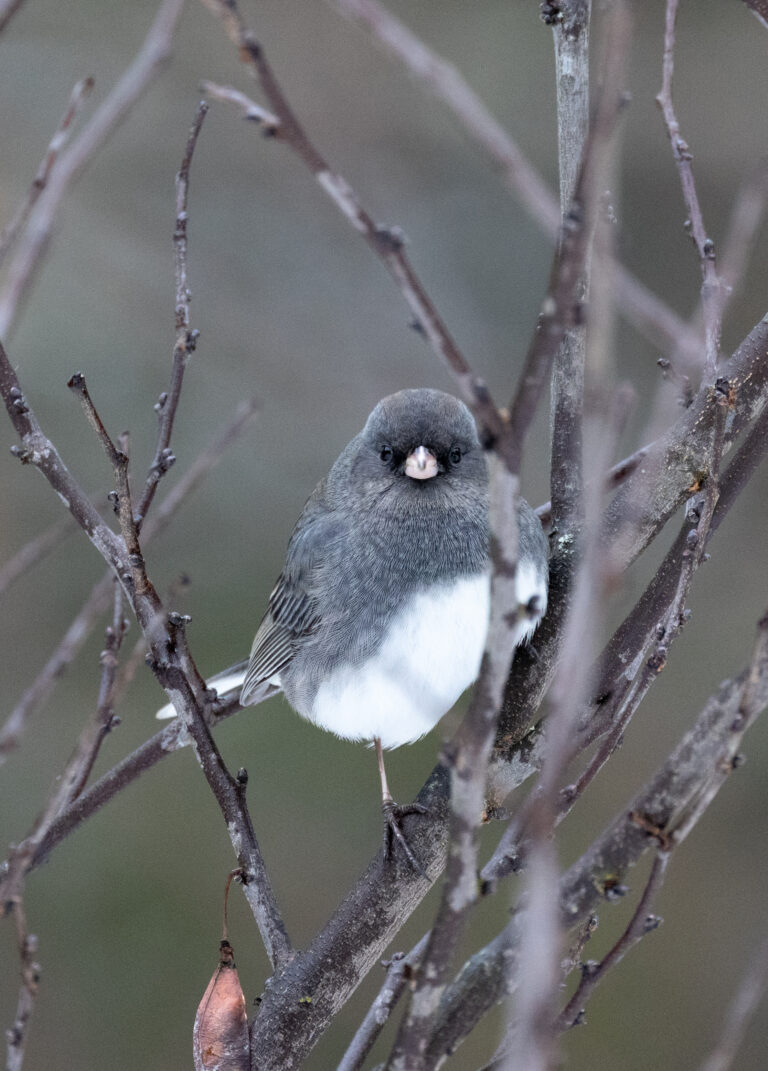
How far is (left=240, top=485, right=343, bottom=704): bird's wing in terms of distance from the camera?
84.0 inches

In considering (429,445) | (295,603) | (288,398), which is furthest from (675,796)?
(288,398)

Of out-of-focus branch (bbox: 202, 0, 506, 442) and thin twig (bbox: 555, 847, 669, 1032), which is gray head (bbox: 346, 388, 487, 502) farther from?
out-of-focus branch (bbox: 202, 0, 506, 442)

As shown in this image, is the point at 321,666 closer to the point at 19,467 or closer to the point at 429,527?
the point at 429,527

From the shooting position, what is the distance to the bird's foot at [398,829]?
1.66 metres

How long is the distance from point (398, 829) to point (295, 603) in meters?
0.65

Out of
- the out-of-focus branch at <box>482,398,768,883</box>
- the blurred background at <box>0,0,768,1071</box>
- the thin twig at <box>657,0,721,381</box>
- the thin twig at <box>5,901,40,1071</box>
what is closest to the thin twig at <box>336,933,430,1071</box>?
the out-of-focus branch at <box>482,398,768,883</box>

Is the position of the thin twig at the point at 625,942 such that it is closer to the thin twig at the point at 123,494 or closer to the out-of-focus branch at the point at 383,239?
the out-of-focus branch at the point at 383,239

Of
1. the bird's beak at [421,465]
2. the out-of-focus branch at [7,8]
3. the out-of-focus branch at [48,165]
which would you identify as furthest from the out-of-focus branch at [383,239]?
the bird's beak at [421,465]

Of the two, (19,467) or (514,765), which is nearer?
(514,765)

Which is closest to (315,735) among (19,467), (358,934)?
(19,467)

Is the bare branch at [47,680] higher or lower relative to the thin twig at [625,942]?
higher

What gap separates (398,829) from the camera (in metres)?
1.68

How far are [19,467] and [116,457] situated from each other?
2.55m

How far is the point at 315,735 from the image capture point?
365 centimetres
